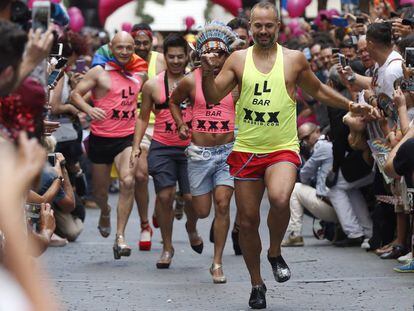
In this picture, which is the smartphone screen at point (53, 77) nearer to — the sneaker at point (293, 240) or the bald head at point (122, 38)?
the bald head at point (122, 38)

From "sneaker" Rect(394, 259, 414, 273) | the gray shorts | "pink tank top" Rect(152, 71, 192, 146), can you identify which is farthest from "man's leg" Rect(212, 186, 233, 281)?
"sneaker" Rect(394, 259, 414, 273)

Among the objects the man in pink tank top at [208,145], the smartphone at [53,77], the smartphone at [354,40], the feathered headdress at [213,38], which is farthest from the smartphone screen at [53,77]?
the smartphone at [354,40]

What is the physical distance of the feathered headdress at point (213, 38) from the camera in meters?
10.0

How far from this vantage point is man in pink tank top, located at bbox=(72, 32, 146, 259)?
12430mm

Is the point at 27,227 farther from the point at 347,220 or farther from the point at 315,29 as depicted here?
the point at 315,29

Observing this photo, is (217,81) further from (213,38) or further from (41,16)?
→ (41,16)

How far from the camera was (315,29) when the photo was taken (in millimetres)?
19781

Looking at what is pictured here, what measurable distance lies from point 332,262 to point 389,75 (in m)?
1.90

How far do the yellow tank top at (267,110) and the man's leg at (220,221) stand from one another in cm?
162

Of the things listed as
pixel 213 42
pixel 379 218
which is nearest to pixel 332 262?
pixel 379 218

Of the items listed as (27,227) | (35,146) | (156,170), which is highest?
(35,146)

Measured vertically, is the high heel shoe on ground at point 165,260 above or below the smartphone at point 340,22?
below

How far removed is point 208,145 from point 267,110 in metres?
2.00

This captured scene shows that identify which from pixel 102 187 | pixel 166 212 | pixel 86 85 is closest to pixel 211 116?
pixel 166 212
